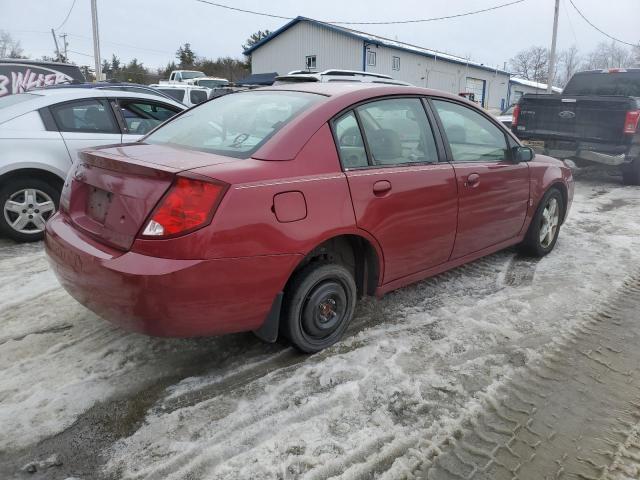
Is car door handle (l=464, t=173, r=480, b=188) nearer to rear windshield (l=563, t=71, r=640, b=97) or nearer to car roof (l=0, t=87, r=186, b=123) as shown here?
car roof (l=0, t=87, r=186, b=123)

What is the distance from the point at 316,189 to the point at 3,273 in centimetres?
307

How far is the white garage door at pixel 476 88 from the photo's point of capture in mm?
38250

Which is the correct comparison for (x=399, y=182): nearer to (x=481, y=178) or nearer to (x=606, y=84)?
(x=481, y=178)

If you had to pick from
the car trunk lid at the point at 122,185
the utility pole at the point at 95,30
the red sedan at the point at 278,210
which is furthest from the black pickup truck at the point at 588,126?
the utility pole at the point at 95,30

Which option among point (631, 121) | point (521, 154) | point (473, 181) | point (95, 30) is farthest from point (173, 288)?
point (95, 30)

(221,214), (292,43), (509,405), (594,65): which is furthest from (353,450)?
(594,65)

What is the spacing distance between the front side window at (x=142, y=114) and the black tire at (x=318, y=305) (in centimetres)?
359

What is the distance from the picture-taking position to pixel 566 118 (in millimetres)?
8750

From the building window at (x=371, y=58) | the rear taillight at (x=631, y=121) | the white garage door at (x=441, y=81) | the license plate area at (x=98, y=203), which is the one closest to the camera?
the license plate area at (x=98, y=203)

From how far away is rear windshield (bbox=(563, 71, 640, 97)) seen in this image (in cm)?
985

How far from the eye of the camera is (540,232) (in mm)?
4766

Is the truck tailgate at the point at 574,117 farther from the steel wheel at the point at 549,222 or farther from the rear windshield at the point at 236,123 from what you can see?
the rear windshield at the point at 236,123

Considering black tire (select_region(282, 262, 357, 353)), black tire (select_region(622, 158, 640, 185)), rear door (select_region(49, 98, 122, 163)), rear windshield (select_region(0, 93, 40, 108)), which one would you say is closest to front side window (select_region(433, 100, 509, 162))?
black tire (select_region(282, 262, 357, 353))

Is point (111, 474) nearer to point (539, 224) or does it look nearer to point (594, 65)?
point (539, 224)
